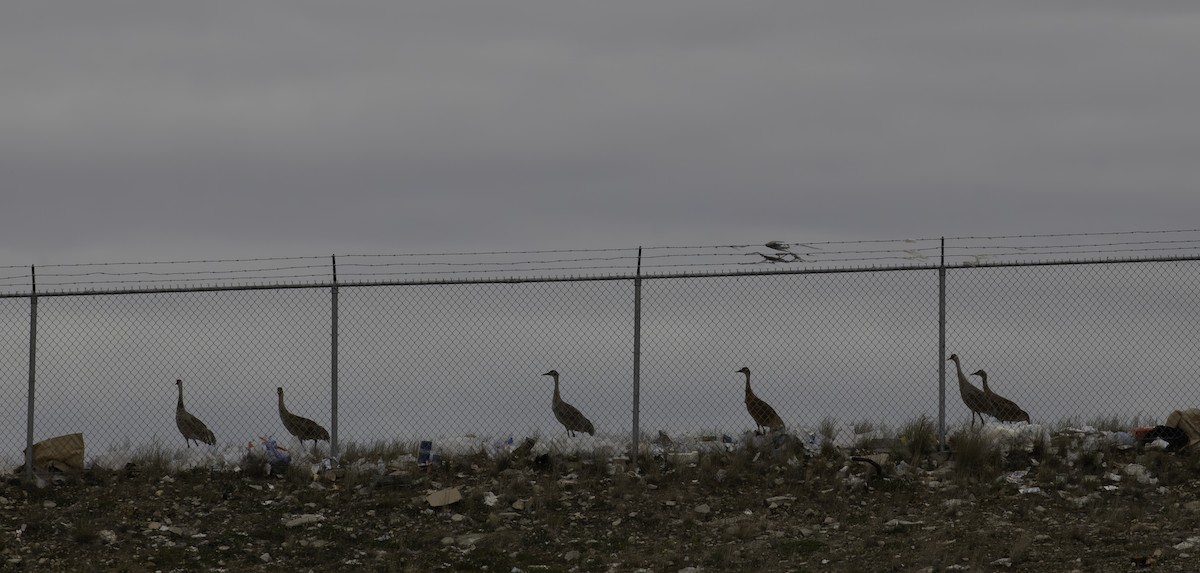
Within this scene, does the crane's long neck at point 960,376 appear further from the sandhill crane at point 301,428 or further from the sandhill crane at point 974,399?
the sandhill crane at point 301,428

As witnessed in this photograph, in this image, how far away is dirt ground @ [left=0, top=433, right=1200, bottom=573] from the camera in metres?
15.8

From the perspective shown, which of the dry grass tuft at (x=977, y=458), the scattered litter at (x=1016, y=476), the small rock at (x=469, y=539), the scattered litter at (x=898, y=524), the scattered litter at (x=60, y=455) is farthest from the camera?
the scattered litter at (x=60, y=455)

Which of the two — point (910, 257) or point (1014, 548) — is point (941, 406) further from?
point (1014, 548)

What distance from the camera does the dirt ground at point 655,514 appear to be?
15812 mm

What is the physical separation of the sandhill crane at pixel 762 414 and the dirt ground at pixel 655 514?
63cm

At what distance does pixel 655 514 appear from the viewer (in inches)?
676

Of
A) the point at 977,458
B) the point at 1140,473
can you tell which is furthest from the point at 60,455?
the point at 1140,473

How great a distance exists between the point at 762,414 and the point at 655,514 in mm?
2679

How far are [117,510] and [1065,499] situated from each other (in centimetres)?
917

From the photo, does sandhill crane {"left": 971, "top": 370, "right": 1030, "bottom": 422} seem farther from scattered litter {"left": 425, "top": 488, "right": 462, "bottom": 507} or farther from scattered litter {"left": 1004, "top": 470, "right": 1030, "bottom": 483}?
scattered litter {"left": 425, "top": 488, "right": 462, "bottom": 507}

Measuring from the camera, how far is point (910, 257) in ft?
58.3

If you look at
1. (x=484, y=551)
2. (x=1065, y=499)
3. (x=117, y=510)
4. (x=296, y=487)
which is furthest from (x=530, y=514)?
(x=1065, y=499)

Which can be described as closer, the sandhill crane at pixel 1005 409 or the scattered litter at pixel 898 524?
the scattered litter at pixel 898 524

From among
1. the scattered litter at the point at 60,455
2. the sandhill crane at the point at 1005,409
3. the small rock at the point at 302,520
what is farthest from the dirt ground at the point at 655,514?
the sandhill crane at the point at 1005,409
